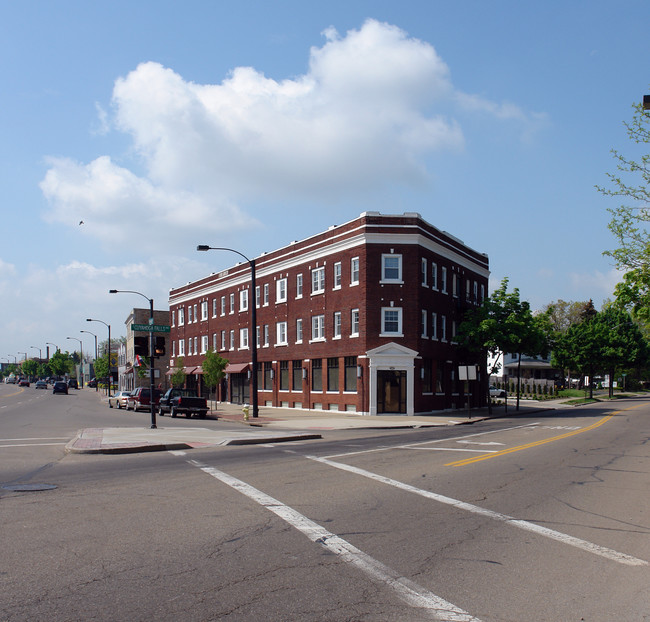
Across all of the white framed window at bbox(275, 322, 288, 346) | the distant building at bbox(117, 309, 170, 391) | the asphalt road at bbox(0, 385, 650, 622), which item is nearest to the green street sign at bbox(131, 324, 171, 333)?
the asphalt road at bbox(0, 385, 650, 622)

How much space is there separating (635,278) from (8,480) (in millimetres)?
15646

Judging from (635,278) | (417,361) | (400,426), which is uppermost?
(635,278)

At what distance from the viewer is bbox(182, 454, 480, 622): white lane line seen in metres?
5.40

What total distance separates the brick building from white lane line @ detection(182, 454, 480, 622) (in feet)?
84.6

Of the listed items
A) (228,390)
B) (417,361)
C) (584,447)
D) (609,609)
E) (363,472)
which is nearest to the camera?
(609,609)

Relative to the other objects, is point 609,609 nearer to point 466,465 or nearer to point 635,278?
point 466,465

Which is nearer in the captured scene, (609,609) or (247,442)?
(609,609)

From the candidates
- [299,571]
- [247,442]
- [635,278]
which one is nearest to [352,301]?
[247,442]

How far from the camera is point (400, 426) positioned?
3164cm

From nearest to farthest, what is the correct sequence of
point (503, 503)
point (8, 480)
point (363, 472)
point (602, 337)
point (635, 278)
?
1. point (503, 503)
2. point (8, 480)
3. point (363, 472)
4. point (635, 278)
5. point (602, 337)

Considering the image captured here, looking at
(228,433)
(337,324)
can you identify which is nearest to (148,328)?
(228,433)

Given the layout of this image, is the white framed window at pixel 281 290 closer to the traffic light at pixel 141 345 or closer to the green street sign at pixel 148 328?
the green street sign at pixel 148 328

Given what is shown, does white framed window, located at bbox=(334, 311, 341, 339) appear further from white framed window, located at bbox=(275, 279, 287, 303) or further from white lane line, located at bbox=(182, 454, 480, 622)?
white lane line, located at bbox=(182, 454, 480, 622)

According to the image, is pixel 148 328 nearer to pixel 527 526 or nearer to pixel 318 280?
pixel 318 280
